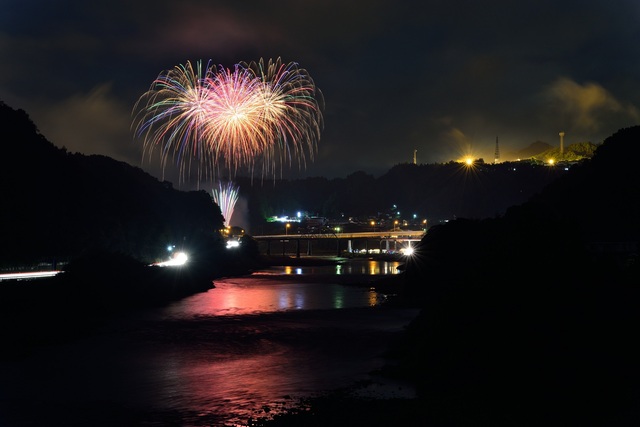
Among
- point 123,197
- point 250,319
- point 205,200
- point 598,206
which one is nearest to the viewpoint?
point 250,319

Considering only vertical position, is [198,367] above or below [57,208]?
below

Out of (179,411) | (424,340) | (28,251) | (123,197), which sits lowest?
(179,411)

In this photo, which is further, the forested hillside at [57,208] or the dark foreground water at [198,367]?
the forested hillside at [57,208]

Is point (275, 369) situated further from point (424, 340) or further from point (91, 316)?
point (91, 316)

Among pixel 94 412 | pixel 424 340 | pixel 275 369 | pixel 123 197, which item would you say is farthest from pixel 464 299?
pixel 123 197

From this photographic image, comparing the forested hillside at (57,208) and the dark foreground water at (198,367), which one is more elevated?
the forested hillside at (57,208)

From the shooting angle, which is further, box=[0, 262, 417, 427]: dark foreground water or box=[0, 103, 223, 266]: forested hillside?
box=[0, 103, 223, 266]: forested hillside

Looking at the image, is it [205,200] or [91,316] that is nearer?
[91,316]

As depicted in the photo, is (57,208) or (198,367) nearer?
(198,367)
